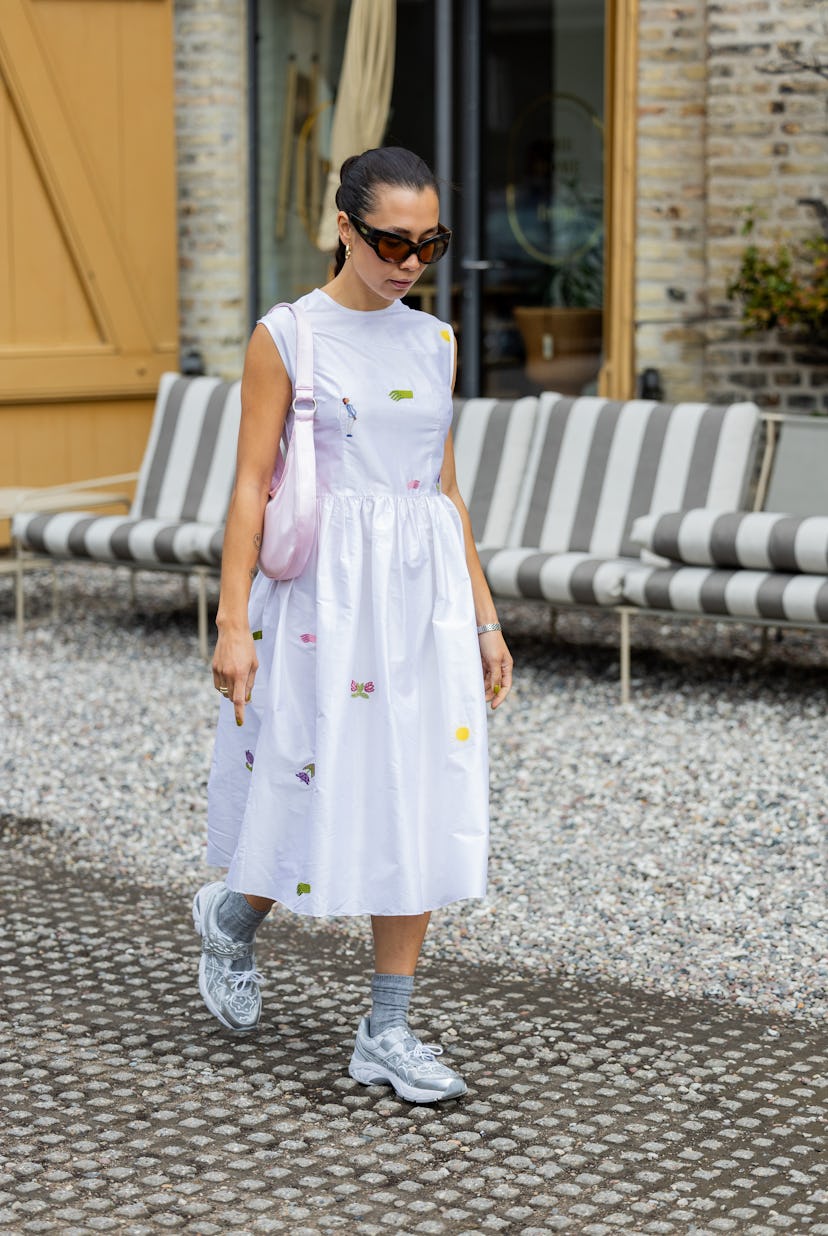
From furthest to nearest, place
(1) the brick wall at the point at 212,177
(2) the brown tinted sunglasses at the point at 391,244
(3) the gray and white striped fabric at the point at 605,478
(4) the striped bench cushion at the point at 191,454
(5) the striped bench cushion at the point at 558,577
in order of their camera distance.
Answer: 1. (1) the brick wall at the point at 212,177
2. (4) the striped bench cushion at the point at 191,454
3. (3) the gray and white striped fabric at the point at 605,478
4. (5) the striped bench cushion at the point at 558,577
5. (2) the brown tinted sunglasses at the point at 391,244

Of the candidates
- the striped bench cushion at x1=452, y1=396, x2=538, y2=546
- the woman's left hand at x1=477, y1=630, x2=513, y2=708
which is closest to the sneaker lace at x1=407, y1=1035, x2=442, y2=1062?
the woman's left hand at x1=477, y1=630, x2=513, y2=708

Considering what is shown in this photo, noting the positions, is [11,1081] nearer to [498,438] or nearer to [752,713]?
[752,713]

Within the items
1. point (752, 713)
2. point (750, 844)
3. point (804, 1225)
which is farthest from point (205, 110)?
point (804, 1225)

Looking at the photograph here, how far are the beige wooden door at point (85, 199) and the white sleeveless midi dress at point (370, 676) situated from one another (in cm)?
599

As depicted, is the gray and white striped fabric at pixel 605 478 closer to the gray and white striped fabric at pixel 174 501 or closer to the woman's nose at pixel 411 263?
the gray and white striped fabric at pixel 174 501

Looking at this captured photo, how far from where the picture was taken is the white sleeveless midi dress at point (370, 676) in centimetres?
297

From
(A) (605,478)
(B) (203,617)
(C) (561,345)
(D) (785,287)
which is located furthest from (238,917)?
(C) (561,345)

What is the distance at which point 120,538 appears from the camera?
702cm

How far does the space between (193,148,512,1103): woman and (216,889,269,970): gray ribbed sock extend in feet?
0.55

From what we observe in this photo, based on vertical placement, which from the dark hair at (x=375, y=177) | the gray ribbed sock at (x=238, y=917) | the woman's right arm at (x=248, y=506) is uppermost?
the dark hair at (x=375, y=177)

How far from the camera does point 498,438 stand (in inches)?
279

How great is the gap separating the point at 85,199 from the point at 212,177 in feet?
2.55

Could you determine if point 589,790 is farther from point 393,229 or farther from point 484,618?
point 393,229

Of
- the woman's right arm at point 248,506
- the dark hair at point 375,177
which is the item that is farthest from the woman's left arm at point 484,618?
the dark hair at point 375,177
